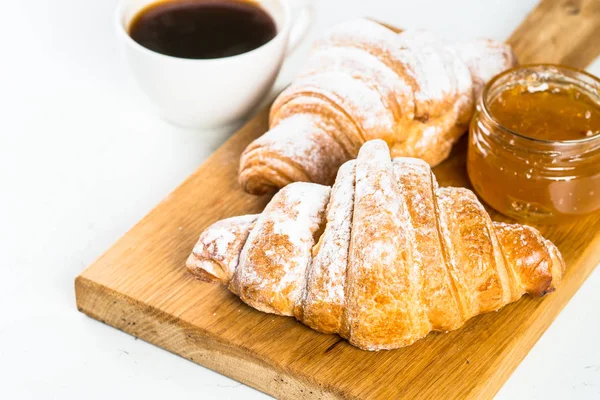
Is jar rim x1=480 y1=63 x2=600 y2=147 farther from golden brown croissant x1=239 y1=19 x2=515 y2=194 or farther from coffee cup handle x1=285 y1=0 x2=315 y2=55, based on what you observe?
coffee cup handle x1=285 y1=0 x2=315 y2=55

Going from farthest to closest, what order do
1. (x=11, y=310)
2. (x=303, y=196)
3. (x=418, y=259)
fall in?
(x=11, y=310) < (x=303, y=196) < (x=418, y=259)

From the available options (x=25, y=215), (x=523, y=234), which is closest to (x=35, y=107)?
(x=25, y=215)

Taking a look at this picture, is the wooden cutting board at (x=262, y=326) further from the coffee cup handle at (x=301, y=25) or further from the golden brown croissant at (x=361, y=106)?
the coffee cup handle at (x=301, y=25)

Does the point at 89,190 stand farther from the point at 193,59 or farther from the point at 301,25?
the point at 301,25

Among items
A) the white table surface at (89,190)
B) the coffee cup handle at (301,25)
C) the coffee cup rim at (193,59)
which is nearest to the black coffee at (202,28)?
the coffee cup rim at (193,59)

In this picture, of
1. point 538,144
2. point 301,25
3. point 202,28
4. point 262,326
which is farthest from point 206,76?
point 538,144

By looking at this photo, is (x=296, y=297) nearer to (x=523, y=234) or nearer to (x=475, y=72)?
(x=523, y=234)

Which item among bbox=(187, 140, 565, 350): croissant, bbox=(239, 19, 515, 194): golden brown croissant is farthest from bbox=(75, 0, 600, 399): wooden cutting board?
bbox=(239, 19, 515, 194): golden brown croissant
